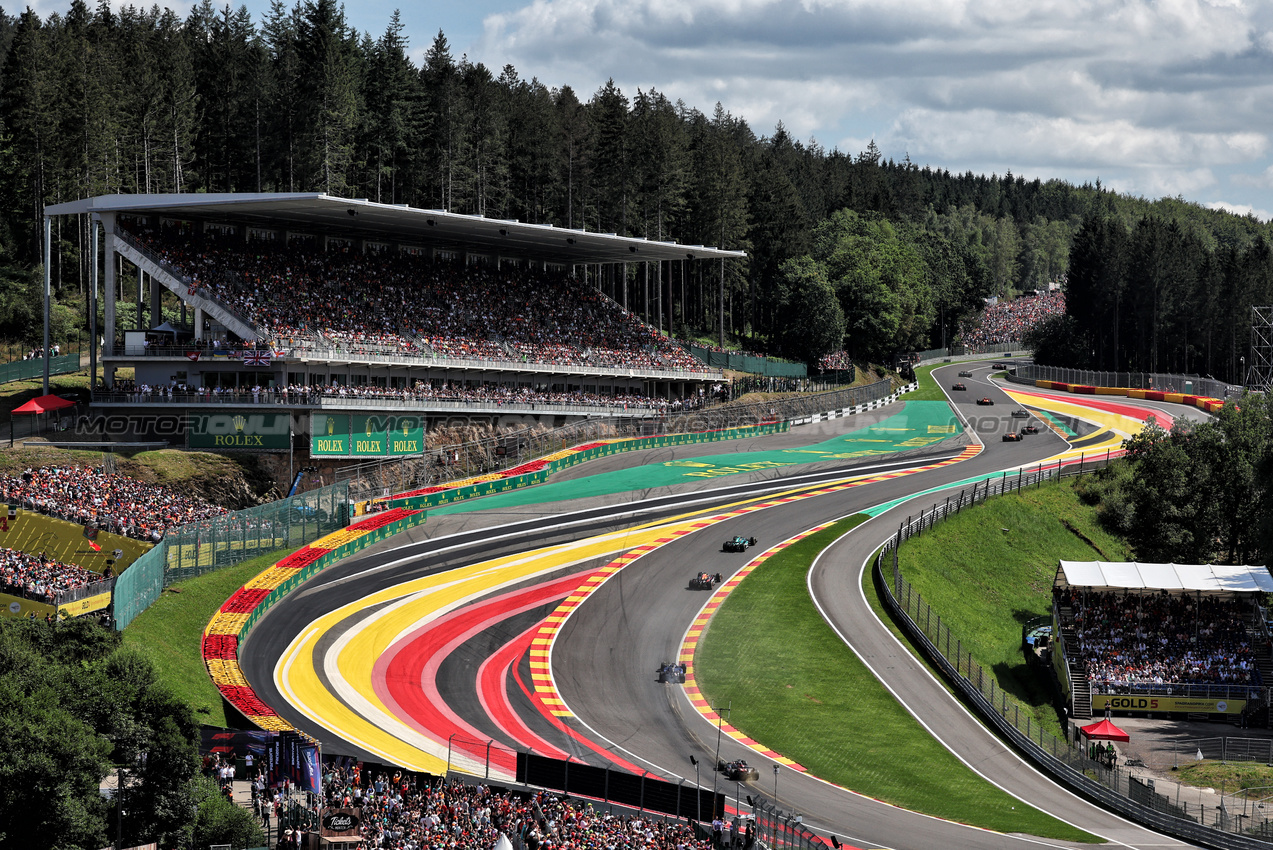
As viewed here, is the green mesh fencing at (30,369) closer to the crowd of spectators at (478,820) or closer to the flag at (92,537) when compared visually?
the flag at (92,537)

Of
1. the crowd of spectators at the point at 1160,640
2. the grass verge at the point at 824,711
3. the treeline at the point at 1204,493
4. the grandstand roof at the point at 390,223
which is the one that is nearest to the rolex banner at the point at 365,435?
the grandstand roof at the point at 390,223

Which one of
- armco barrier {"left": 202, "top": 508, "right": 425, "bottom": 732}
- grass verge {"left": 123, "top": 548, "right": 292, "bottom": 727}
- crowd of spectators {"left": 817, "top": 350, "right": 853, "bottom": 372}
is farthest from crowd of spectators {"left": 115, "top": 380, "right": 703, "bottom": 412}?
crowd of spectators {"left": 817, "top": 350, "right": 853, "bottom": 372}

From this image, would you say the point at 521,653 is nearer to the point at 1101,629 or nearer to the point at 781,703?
the point at 781,703

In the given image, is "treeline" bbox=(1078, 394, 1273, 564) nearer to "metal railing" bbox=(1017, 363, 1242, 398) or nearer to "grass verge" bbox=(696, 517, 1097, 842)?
"grass verge" bbox=(696, 517, 1097, 842)

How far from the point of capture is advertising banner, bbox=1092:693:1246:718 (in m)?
46.3

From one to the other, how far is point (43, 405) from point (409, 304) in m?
22.4

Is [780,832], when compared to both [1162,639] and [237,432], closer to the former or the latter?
[1162,639]

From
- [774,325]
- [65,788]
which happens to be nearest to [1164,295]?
[774,325]

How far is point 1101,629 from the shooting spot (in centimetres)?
5078

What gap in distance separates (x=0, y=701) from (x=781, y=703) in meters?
23.5

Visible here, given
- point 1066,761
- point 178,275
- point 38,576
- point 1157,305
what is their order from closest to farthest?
point 1066,761 → point 38,576 → point 178,275 → point 1157,305

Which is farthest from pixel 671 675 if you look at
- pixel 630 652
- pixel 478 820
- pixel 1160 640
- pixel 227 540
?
pixel 1160 640

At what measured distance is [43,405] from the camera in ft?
190

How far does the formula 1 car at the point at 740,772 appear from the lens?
1361 inches
